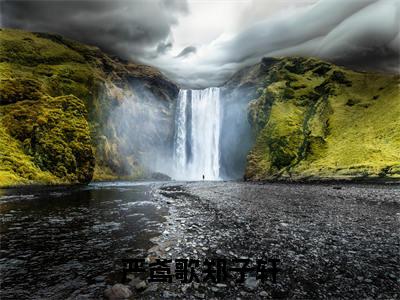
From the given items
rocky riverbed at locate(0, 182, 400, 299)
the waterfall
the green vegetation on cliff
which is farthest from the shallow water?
the waterfall

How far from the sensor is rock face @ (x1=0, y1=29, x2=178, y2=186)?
71.7 metres

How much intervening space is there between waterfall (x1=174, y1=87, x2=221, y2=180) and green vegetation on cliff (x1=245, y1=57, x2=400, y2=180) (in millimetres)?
28010

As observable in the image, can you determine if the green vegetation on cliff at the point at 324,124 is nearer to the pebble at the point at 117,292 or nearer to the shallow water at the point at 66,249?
the shallow water at the point at 66,249

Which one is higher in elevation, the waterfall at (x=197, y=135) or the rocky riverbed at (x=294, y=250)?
the waterfall at (x=197, y=135)

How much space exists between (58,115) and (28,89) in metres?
12.4

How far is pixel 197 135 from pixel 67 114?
3634 inches

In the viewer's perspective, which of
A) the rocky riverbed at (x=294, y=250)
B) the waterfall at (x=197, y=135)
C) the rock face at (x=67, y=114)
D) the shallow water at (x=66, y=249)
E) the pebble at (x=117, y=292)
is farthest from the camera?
the waterfall at (x=197, y=135)

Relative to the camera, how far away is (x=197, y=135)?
169 metres

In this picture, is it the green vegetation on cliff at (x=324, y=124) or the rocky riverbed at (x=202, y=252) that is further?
the green vegetation on cliff at (x=324, y=124)

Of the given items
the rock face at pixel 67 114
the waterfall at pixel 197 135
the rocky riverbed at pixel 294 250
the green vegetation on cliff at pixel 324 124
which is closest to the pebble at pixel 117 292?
the rocky riverbed at pixel 294 250

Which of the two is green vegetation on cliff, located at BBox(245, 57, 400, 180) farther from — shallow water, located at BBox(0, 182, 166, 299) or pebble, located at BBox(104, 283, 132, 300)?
pebble, located at BBox(104, 283, 132, 300)

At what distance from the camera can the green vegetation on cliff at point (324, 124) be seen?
86.1 m

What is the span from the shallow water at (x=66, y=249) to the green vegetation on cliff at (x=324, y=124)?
226 feet

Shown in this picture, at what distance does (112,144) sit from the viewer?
148 metres
